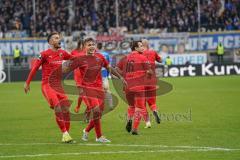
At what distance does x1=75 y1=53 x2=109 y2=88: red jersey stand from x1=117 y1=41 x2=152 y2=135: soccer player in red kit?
3.71ft

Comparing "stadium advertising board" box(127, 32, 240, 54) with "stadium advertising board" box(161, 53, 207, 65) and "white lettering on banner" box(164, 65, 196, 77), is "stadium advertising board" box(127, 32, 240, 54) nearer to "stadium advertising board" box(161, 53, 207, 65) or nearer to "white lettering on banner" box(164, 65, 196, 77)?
"stadium advertising board" box(161, 53, 207, 65)

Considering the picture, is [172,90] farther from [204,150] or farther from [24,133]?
[204,150]

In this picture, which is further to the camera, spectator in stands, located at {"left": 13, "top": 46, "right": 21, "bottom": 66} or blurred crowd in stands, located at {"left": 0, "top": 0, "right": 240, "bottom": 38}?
blurred crowd in stands, located at {"left": 0, "top": 0, "right": 240, "bottom": 38}

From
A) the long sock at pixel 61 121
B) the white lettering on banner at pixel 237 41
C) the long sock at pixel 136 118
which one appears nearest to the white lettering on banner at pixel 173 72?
the white lettering on banner at pixel 237 41

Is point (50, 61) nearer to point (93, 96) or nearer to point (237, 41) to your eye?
point (93, 96)

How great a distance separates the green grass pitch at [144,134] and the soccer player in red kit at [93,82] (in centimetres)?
42

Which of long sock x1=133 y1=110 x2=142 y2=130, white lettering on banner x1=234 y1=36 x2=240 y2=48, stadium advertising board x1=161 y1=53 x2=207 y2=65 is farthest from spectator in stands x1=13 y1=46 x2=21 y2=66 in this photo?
long sock x1=133 y1=110 x2=142 y2=130

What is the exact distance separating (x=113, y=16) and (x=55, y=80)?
116 feet

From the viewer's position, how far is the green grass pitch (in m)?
12.2

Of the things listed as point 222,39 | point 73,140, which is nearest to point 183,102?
point 73,140

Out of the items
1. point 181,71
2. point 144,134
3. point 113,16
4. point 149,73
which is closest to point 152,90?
point 149,73

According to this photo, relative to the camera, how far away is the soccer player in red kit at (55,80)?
13867mm

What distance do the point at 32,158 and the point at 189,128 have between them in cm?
547

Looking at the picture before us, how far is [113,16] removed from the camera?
49.4m
